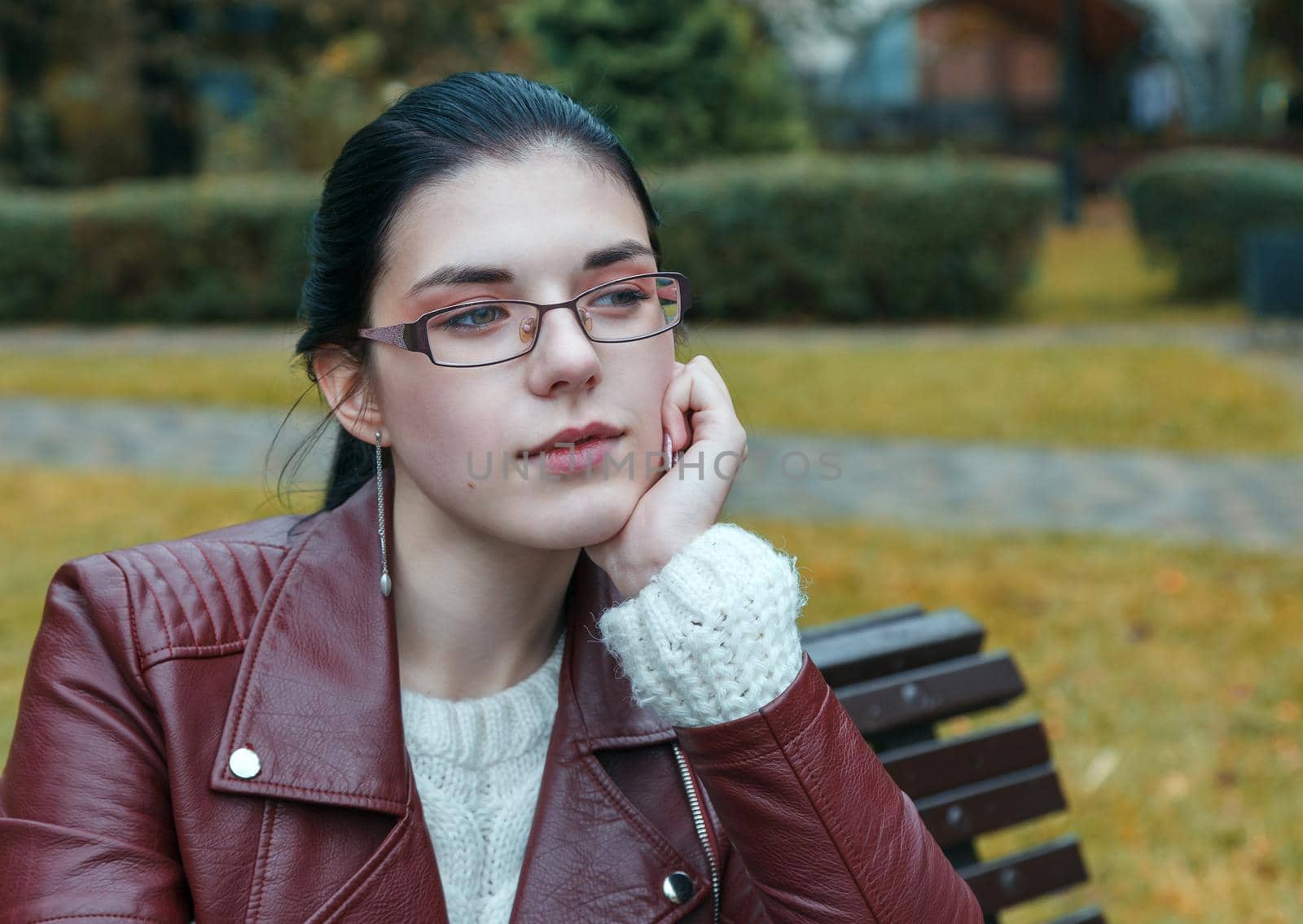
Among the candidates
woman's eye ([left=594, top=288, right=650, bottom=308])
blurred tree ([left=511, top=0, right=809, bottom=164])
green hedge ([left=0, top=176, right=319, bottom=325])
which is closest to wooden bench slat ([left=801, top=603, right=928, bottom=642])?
woman's eye ([left=594, top=288, right=650, bottom=308])

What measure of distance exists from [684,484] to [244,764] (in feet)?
2.19

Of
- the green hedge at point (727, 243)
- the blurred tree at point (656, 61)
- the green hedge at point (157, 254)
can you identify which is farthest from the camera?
the blurred tree at point (656, 61)

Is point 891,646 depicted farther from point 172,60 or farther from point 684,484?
point 172,60

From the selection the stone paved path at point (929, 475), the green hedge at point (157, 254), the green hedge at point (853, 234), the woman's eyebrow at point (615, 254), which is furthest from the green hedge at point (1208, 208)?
the woman's eyebrow at point (615, 254)

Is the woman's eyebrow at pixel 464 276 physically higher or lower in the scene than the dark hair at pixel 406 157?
lower

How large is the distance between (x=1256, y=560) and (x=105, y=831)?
538 centimetres

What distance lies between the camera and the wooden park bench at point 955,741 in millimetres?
2408

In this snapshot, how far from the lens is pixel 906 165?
12766mm

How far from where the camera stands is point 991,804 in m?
2.49

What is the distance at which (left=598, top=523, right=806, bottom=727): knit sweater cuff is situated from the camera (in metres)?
1.71

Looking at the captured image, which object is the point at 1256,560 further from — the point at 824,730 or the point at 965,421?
the point at 824,730

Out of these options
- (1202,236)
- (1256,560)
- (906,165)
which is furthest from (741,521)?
(1202,236)

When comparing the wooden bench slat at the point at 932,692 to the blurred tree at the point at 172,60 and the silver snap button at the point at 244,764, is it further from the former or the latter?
the blurred tree at the point at 172,60

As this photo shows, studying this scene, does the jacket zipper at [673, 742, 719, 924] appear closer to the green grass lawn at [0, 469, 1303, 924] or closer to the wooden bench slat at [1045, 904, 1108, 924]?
the wooden bench slat at [1045, 904, 1108, 924]
